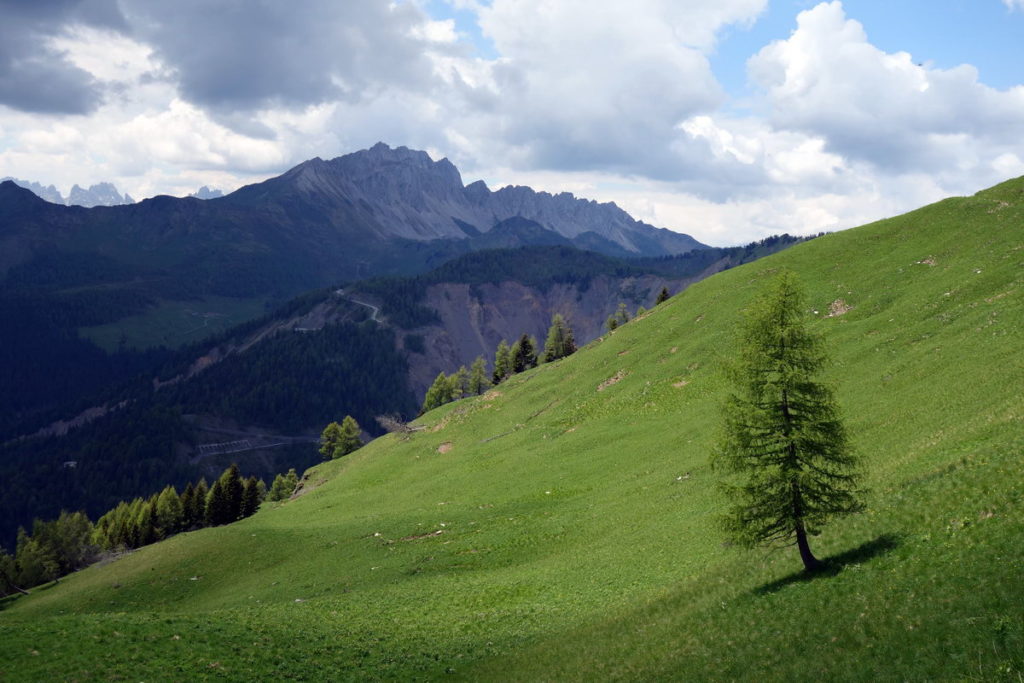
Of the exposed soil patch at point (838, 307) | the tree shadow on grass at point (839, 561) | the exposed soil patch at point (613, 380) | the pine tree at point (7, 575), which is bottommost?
the tree shadow on grass at point (839, 561)

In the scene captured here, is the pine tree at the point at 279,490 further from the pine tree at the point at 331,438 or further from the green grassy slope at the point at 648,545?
the green grassy slope at the point at 648,545

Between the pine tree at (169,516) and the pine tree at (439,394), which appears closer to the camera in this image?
the pine tree at (169,516)

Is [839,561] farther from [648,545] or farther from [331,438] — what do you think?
[331,438]

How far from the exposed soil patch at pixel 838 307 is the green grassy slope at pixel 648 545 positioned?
75 centimetres

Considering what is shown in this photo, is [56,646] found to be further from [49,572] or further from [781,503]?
[49,572]

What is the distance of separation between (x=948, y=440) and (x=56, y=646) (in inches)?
1633

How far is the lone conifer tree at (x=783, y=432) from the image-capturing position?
23547 mm

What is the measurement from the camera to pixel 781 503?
2378 cm

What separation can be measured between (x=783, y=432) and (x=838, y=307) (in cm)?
4806

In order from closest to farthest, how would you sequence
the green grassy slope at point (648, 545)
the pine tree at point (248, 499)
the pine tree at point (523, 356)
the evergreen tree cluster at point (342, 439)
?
1. the green grassy slope at point (648, 545)
2. the pine tree at point (248, 499)
3. the evergreen tree cluster at point (342, 439)
4. the pine tree at point (523, 356)

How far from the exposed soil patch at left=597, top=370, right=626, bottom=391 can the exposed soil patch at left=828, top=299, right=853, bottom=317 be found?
74.2 feet

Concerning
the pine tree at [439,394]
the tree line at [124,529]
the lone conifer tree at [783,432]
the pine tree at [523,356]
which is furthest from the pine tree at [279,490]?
the lone conifer tree at [783,432]

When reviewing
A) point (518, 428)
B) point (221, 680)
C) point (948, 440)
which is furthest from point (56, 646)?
point (518, 428)

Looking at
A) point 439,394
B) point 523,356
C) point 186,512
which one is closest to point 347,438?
point 439,394
